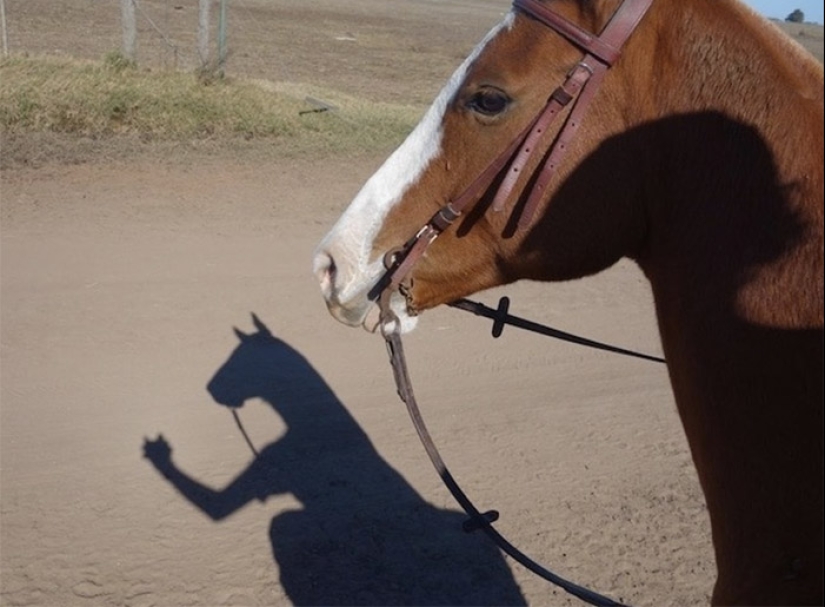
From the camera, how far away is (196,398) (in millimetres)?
5613

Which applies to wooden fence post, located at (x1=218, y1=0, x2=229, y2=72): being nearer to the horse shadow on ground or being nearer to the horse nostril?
the horse shadow on ground

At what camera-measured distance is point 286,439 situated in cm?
527

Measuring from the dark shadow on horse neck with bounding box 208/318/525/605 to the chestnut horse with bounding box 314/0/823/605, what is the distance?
7.72 feet

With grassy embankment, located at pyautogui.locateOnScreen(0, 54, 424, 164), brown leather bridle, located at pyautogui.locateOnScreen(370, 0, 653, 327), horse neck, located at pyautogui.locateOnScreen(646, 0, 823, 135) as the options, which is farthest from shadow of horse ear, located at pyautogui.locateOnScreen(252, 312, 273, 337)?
horse neck, located at pyautogui.locateOnScreen(646, 0, 823, 135)

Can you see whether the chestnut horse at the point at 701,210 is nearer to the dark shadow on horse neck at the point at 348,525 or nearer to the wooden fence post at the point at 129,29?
the dark shadow on horse neck at the point at 348,525

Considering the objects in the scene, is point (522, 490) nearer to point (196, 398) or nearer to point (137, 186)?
point (196, 398)

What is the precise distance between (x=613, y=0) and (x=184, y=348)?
15.3 feet

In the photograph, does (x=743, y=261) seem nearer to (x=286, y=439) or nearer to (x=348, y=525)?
(x=348, y=525)

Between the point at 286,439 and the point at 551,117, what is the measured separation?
11.7ft

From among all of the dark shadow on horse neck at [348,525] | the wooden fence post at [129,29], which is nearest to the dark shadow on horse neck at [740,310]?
the dark shadow on horse neck at [348,525]

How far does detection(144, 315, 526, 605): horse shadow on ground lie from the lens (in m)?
4.21

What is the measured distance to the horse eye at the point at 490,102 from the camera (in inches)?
83.7

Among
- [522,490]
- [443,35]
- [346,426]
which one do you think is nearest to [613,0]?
[522,490]

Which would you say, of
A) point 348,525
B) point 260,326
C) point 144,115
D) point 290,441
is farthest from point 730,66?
point 144,115
